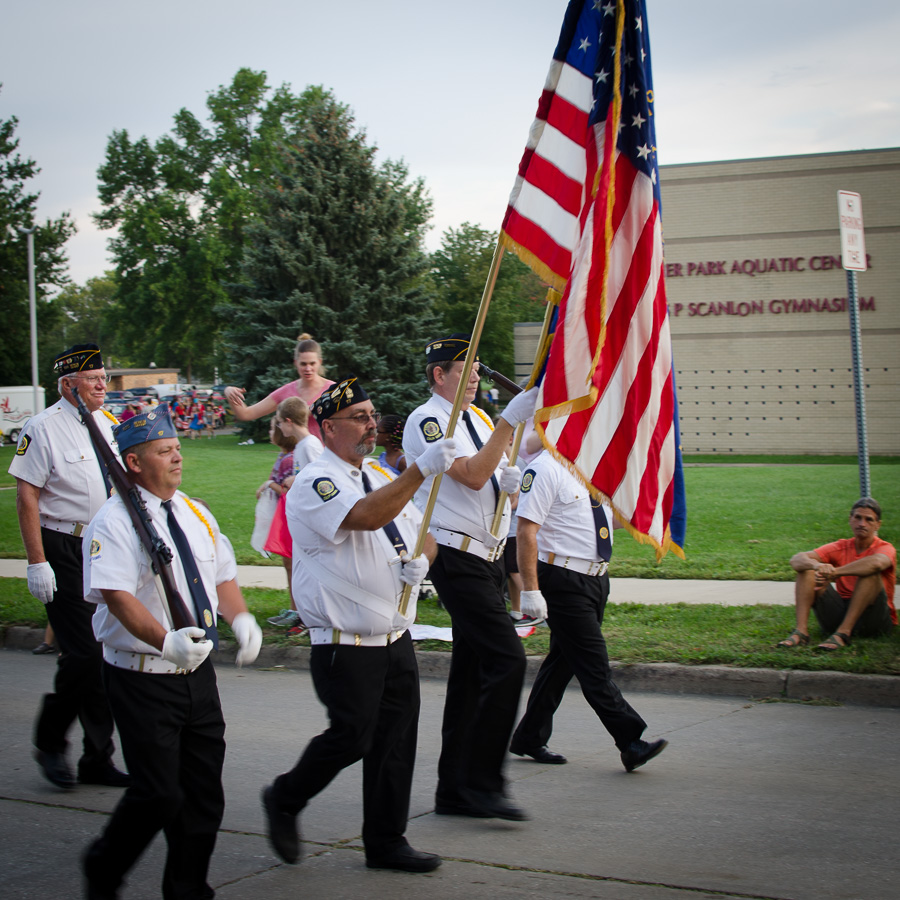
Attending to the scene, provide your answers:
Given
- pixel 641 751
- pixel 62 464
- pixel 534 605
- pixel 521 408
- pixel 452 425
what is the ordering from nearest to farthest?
pixel 452 425, pixel 521 408, pixel 534 605, pixel 641 751, pixel 62 464

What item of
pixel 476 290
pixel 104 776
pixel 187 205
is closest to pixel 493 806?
pixel 104 776

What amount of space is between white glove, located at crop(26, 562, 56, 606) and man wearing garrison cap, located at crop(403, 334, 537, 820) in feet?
7.23

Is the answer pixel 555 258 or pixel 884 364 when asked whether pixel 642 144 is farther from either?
pixel 884 364

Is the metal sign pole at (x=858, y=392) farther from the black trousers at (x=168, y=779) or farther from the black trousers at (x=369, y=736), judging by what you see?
the black trousers at (x=168, y=779)

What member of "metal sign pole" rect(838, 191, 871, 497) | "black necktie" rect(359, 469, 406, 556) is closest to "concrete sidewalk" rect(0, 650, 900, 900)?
"black necktie" rect(359, 469, 406, 556)

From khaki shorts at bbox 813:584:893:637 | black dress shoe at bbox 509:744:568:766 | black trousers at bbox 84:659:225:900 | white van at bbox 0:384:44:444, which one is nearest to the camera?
black trousers at bbox 84:659:225:900

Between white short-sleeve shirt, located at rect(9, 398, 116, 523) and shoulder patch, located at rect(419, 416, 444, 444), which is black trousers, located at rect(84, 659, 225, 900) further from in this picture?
white short-sleeve shirt, located at rect(9, 398, 116, 523)

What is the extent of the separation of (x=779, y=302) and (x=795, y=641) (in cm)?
2290

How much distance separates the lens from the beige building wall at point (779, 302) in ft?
92.6

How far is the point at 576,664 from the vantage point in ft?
18.3

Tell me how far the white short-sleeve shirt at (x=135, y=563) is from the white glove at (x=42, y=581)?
6.75 ft

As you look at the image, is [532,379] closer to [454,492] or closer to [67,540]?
[454,492]

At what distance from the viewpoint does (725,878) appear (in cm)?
412

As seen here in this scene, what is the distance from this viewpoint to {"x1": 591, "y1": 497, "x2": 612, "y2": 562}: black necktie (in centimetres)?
581
